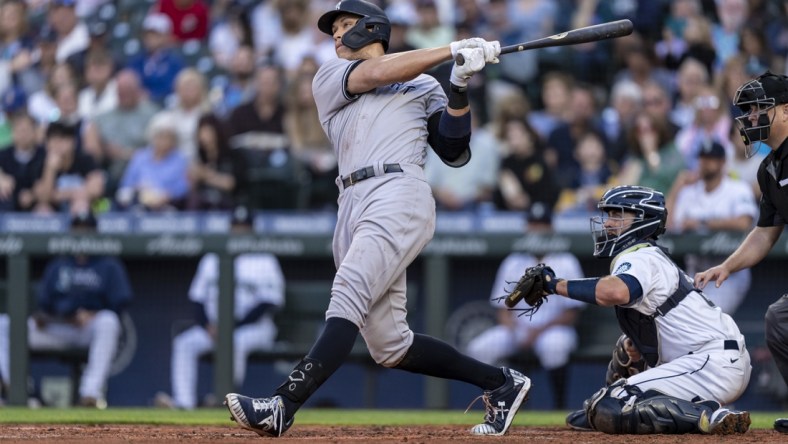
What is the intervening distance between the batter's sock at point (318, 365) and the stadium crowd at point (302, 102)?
15.5 ft

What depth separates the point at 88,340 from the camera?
901 centimetres

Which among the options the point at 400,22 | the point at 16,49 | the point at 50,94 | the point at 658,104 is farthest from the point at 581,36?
the point at 16,49

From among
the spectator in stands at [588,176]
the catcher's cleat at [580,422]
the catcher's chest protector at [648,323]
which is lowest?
the catcher's cleat at [580,422]

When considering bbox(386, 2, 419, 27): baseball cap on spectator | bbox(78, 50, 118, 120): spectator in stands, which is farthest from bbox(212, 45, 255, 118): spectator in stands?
bbox(386, 2, 419, 27): baseball cap on spectator

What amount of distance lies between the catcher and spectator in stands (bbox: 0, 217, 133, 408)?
4753mm

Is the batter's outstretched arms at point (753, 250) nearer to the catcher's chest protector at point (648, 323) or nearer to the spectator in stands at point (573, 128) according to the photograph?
the catcher's chest protector at point (648, 323)

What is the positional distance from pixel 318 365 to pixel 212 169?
5555 millimetres

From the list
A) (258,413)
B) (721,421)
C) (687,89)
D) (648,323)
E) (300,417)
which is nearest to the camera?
(258,413)

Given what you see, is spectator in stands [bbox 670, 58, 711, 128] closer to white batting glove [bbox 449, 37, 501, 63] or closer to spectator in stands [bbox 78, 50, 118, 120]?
spectator in stands [bbox 78, 50, 118, 120]

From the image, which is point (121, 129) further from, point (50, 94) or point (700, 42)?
point (700, 42)

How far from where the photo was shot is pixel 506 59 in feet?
33.8

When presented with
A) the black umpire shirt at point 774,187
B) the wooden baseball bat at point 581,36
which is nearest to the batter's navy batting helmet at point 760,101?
the black umpire shirt at point 774,187

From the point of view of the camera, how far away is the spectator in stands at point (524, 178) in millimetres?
9367

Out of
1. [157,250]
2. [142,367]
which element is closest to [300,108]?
[157,250]
